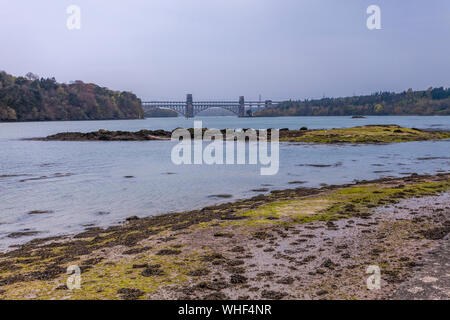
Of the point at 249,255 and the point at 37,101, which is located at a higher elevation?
the point at 37,101

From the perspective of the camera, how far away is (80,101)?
19912 cm

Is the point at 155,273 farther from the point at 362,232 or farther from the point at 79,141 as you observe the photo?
the point at 79,141

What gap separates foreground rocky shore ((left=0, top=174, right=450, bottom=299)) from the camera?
6625 mm

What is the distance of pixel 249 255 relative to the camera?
851 cm

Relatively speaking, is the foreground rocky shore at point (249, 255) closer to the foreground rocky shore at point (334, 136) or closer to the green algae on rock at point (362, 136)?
the green algae on rock at point (362, 136)

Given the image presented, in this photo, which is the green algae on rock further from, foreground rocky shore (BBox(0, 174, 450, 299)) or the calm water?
foreground rocky shore (BBox(0, 174, 450, 299))

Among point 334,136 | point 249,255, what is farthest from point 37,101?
point 249,255

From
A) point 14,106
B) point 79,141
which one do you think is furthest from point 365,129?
point 14,106

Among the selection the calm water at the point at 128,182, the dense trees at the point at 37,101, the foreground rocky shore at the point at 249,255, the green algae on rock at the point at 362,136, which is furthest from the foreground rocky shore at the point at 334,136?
the dense trees at the point at 37,101

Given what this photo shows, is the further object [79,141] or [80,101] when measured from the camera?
[80,101]

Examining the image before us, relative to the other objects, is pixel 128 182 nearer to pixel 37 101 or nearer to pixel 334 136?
pixel 334 136

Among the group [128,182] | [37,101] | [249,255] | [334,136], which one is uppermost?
[37,101]

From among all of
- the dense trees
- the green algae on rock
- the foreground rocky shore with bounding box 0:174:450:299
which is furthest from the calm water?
the dense trees
